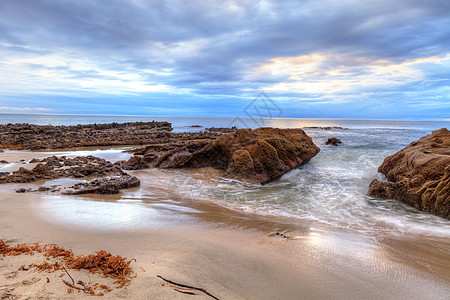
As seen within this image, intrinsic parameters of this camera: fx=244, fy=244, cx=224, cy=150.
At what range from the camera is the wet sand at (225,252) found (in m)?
2.36

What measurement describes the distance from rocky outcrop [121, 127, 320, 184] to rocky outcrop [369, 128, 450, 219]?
3.21m

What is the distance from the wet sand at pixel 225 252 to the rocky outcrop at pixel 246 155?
11.7ft

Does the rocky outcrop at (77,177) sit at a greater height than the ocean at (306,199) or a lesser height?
greater

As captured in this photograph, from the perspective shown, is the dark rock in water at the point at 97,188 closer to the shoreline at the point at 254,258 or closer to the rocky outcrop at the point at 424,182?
the shoreline at the point at 254,258

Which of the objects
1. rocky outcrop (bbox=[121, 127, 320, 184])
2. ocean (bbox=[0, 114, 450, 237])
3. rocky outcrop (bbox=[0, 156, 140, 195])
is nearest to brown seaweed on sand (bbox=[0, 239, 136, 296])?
ocean (bbox=[0, 114, 450, 237])

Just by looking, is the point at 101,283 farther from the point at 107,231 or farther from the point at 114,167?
the point at 114,167

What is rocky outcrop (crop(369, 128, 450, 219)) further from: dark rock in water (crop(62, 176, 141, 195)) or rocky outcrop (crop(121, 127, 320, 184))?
dark rock in water (crop(62, 176, 141, 195))

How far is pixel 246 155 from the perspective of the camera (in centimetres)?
876

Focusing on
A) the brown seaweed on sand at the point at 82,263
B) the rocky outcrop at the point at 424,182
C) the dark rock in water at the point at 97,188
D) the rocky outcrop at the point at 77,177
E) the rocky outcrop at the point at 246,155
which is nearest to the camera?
the brown seaweed on sand at the point at 82,263

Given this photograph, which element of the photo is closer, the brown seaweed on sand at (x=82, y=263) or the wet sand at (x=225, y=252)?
the brown seaweed on sand at (x=82, y=263)

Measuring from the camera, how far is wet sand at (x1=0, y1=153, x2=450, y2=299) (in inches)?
93.0

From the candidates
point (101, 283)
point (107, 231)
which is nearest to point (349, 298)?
point (101, 283)

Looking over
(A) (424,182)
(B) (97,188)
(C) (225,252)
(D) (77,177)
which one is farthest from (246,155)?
(C) (225,252)

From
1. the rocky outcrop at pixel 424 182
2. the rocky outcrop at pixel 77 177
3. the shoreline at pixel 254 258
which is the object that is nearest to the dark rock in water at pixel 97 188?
the rocky outcrop at pixel 77 177
